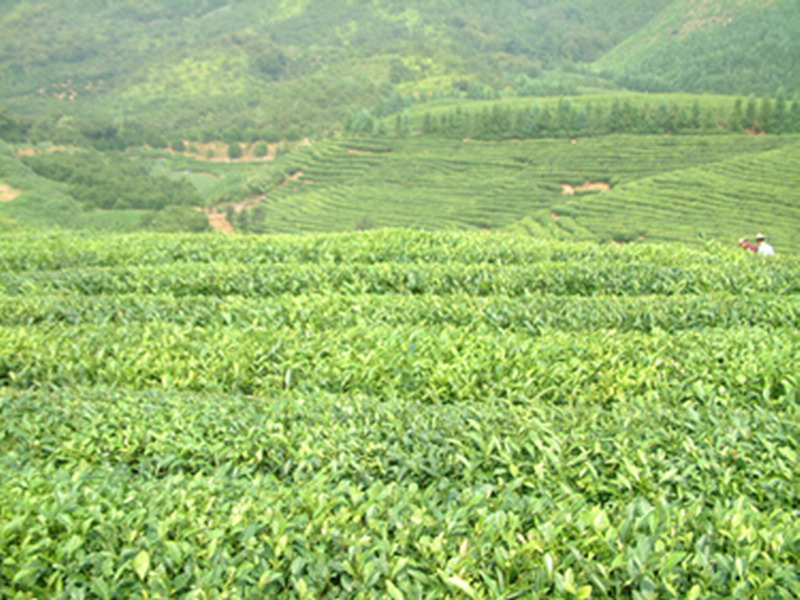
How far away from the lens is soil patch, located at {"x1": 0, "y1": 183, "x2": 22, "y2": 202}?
3609 centimetres

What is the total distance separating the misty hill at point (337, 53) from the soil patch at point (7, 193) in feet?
109

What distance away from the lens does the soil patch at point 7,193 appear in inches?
1421

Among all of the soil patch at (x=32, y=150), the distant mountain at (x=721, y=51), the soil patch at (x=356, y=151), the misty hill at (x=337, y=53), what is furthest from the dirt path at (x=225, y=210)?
the distant mountain at (x=721, y=51)

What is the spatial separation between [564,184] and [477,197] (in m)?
5.74

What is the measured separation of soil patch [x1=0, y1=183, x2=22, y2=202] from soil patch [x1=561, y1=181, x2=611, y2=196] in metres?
32.2

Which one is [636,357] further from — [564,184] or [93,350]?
[564,184]

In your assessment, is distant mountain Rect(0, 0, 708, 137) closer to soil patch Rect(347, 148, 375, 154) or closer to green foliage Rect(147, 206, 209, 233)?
soil patch Rect(347, 148, 375, 154)

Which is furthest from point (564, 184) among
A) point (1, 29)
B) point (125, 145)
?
point (1, 29)

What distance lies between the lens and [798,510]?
394 centimetres

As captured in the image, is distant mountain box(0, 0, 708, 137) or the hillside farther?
distant mountain box(0, 0, 708, 137)

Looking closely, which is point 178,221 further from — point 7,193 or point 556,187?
point 556,187

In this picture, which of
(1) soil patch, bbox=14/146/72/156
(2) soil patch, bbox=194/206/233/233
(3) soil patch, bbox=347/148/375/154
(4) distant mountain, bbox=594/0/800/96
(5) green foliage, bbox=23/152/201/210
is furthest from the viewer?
(4) distant mountain, bbox=594/0/800/96

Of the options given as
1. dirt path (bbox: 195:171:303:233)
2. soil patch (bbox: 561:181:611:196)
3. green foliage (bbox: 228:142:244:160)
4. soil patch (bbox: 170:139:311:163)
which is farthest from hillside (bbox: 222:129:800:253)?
green foliage (bbox: 228:142:244:160)

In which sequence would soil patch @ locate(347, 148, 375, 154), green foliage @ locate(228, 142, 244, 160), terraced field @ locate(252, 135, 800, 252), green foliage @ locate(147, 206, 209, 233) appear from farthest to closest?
green foliage @ locate(228, 142, 244, 160) < soil patch @ locate(347, 148, 375, 154) < green foliage @ locate(147, 206, 209, 233) < terraced field @ locate(252, 135, 800, 252)
